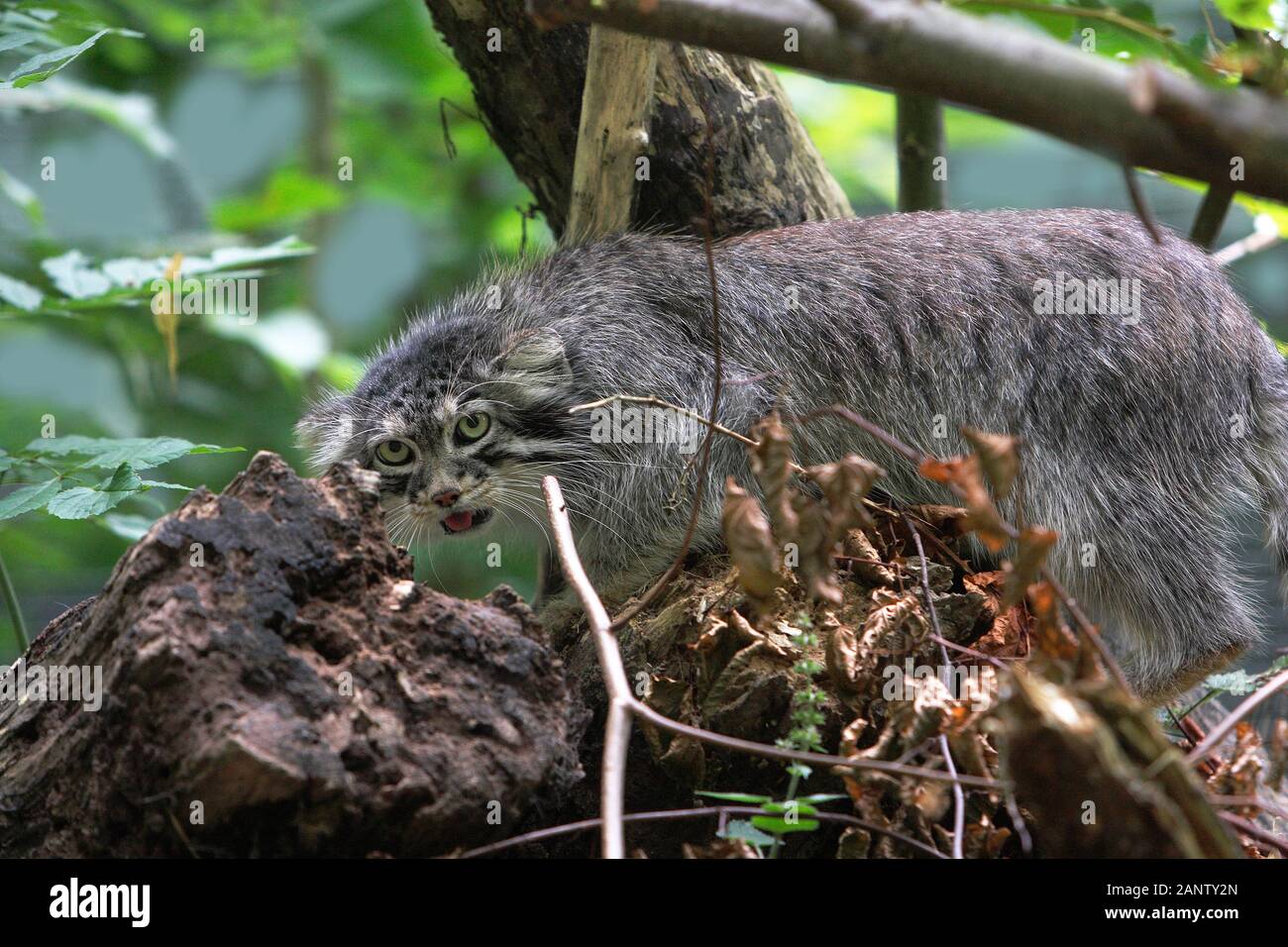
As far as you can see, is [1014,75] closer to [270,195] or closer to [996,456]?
[996,456]

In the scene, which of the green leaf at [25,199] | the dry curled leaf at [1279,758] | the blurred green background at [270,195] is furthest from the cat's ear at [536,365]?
the dry curled leaf at [1279,758]

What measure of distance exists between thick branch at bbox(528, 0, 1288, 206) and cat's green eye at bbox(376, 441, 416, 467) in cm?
259

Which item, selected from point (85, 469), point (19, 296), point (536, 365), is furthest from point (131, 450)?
point (536, 365)

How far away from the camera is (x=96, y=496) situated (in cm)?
328

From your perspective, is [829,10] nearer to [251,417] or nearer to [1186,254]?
[1186,254]

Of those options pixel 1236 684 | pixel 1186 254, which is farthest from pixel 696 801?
pixel 1186 254

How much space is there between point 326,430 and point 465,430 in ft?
2.25

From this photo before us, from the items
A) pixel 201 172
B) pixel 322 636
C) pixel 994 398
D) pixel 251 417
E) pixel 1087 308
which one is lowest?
pixel 322 636

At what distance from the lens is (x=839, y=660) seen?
3.13m

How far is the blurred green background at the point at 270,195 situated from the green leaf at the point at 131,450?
2.58 meters

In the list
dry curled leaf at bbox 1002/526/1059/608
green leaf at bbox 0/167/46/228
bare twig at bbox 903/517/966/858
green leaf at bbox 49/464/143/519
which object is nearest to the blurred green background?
green leaf at bbox 0/167/46/228

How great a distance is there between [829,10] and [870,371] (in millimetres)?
2620

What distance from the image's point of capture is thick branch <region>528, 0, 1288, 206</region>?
5.33 ft

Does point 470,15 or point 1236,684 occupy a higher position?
point 470,15
